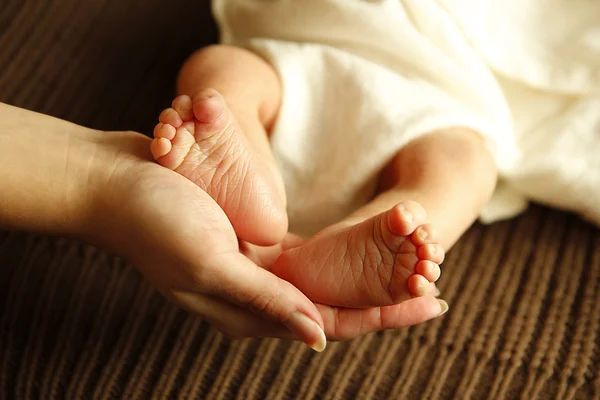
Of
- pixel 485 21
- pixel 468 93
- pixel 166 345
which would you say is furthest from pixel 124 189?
pixel 485 21

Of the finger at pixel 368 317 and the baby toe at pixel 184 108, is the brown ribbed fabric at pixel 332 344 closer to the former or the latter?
the finger at pixel 368 317

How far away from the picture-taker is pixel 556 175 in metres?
0.83

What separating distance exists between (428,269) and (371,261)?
2.5 inches

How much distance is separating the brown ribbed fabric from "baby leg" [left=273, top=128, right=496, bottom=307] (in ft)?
0.38

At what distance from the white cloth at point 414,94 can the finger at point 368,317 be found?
211 mm

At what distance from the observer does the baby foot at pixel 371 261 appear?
575 mm

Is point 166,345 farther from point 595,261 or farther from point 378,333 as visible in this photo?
point 595,261

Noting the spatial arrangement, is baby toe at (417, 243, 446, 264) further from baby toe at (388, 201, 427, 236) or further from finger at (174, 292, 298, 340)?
finger at (174, 292, 298, 340)

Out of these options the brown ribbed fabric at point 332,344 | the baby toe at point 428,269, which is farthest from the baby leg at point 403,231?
the brown ribbed fabric at point 332,344

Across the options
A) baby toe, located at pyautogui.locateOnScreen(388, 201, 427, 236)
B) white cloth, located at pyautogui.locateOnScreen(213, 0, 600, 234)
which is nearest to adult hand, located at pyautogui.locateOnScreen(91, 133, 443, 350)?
baby toe, located at pyautogui.locateOnScreen(388, 201, 427, 236)

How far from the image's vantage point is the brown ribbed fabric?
0.74 meters

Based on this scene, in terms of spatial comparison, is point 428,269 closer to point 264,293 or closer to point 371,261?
point 371,261

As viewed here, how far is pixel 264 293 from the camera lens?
590mm

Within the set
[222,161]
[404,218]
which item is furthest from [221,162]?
[404,218]
